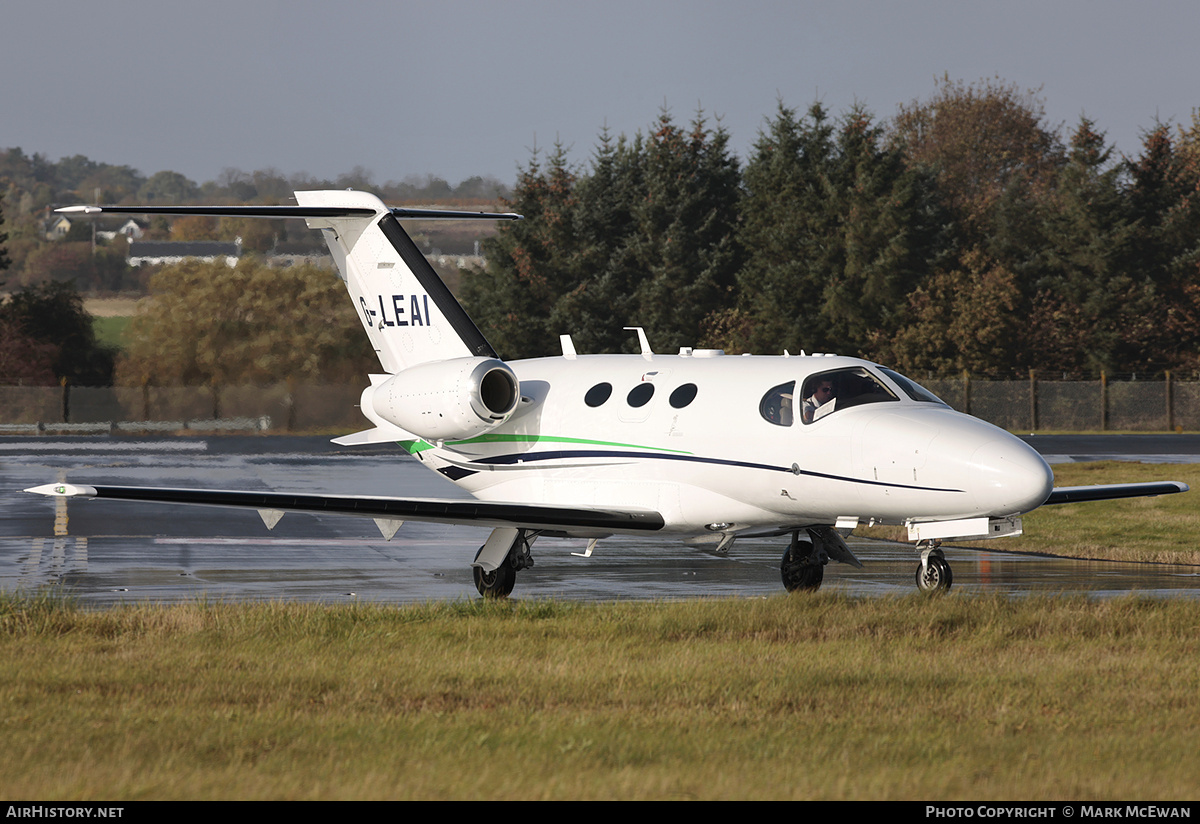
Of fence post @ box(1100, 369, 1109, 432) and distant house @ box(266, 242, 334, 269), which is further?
distant house @ box(266, 242, 334, 269)

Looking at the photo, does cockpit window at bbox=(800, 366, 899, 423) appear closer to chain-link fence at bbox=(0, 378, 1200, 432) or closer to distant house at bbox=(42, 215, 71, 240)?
chain-link fence at bbox=(0, 378, 1200, 432)

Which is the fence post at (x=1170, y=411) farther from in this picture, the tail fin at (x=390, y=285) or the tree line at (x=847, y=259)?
the tail fin at (x=390, y=285)

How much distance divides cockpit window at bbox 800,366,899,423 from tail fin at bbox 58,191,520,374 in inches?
189

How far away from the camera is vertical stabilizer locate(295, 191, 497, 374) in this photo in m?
17.6

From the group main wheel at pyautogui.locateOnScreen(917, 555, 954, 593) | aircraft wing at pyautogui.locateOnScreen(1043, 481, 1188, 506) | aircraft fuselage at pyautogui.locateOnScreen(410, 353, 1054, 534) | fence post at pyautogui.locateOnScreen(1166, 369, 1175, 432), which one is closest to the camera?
aircraft fuselage at pyautogui.locateOnScreen(410, 353, 1054, 534)

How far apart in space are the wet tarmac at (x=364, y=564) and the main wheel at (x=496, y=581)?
246 mm

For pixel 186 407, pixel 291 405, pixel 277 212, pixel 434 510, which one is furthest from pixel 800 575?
pixel 186 407

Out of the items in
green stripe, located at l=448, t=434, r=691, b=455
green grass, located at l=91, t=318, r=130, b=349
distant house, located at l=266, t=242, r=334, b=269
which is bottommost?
green stripe, located at l=448, t=434, r=691, b=455

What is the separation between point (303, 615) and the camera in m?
12.0

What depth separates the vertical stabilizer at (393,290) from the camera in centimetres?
1764

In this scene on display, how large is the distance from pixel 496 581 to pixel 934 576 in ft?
15.0

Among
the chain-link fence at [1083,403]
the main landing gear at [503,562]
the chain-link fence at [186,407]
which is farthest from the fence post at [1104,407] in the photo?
the main landing gear at [503,562]

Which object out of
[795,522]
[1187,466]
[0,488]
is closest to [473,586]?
[795,522]

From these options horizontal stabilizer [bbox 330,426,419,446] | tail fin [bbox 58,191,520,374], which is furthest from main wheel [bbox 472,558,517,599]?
tail fin [bbox 58,191,520,374]
